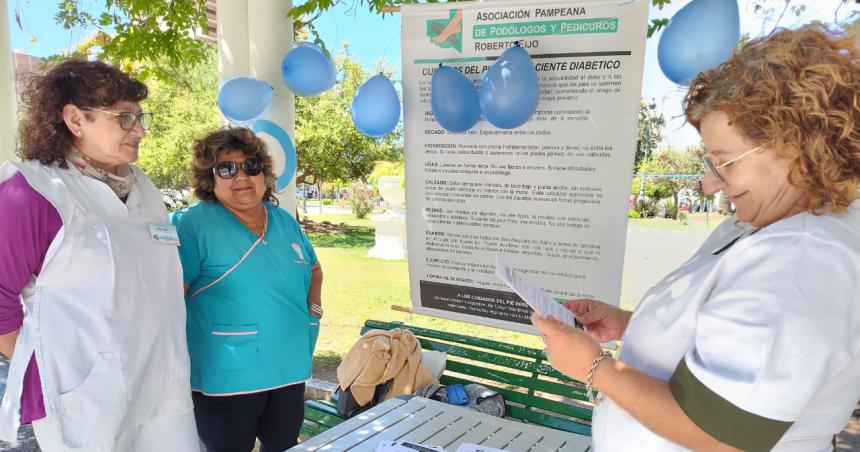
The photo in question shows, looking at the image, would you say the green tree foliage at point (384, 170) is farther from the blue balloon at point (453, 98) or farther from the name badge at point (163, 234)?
the name badge at point (163, 234)

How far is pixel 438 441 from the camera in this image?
71.7 inches

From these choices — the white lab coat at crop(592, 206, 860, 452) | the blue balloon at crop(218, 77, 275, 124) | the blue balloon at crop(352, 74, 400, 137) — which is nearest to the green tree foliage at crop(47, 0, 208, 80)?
the blue balloon at crop(218, 77, 275, 124)

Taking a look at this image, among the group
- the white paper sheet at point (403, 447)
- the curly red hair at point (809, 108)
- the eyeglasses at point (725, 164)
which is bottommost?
the white paper sheet at point (403, 447)

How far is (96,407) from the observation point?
62.2 inches

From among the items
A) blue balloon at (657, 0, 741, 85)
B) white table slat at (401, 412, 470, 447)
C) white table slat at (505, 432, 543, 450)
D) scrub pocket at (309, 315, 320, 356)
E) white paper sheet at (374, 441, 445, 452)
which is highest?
blue balloon at (657, 0, 741, 85)

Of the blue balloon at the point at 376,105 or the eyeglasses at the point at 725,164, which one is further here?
the blue balloon at the point at 376,105

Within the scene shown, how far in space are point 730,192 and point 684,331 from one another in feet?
0.98

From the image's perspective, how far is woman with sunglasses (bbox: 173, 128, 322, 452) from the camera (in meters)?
2.13

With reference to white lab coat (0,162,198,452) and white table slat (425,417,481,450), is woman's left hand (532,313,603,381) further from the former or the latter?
white lab coat (0,162,198,452)

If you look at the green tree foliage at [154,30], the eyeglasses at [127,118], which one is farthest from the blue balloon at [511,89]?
the green tree foliage at [154,30]

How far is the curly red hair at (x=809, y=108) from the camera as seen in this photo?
842mm

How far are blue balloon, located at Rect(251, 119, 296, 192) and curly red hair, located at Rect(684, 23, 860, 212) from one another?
2.71 metres

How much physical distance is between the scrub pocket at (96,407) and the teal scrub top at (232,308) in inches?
19.8

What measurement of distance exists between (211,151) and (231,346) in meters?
0.88
